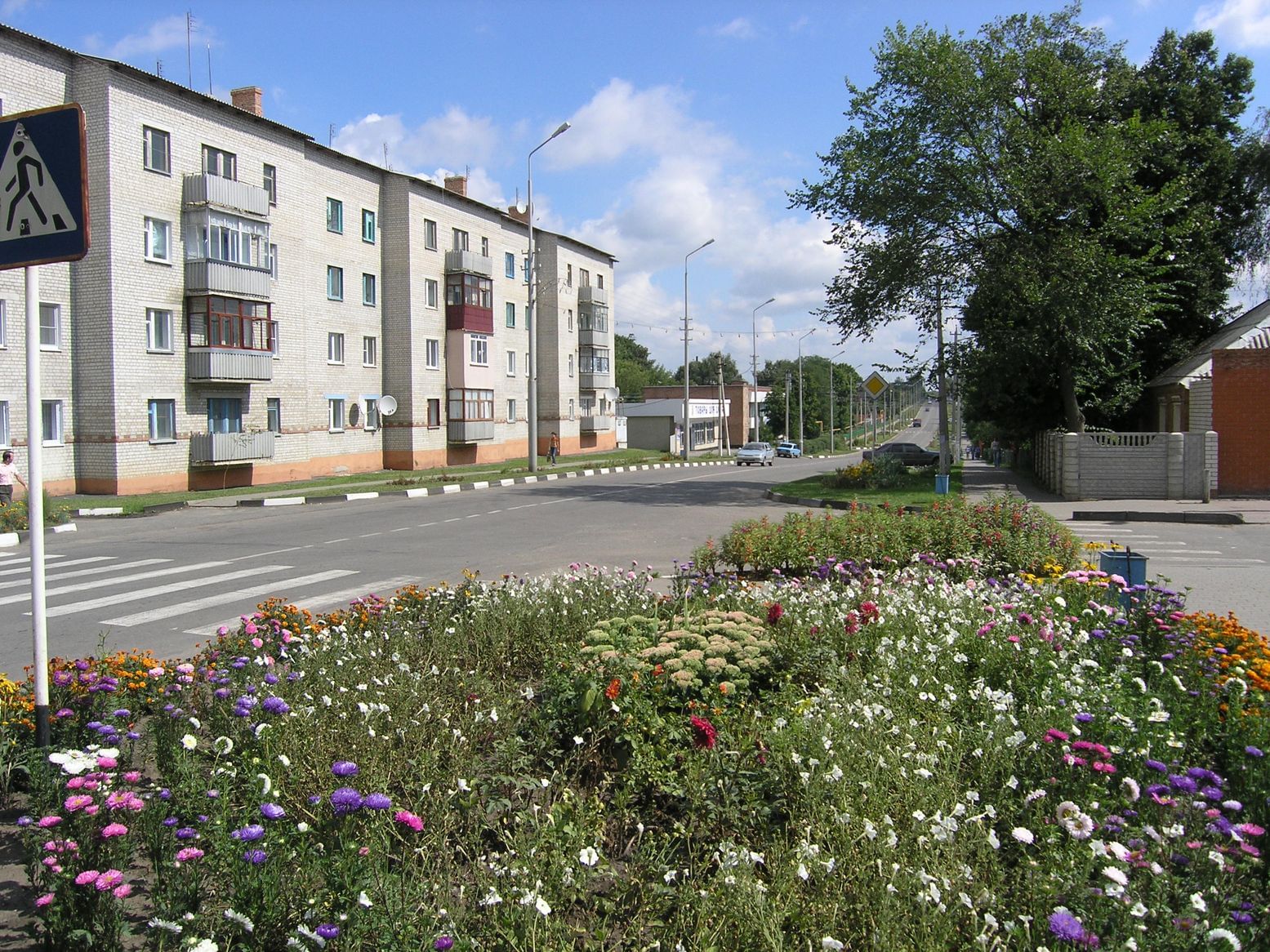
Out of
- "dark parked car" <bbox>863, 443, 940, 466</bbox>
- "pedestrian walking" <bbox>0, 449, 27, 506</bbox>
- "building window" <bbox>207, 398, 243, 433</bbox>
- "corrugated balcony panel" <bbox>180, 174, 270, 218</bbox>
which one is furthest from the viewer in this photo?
"dark parked car" <bbox>863, 443, 940, 466</bbox>

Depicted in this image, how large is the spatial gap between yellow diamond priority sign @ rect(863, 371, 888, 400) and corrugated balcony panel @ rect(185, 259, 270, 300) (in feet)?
65.2

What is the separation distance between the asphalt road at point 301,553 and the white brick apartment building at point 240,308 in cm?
601

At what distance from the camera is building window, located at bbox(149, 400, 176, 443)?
95.1 feet

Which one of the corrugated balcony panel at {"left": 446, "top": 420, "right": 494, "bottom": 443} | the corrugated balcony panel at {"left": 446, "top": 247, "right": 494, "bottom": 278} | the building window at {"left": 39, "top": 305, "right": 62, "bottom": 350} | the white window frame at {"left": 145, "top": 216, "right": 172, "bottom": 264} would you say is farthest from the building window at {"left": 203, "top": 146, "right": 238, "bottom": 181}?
the corrugated balcony panel at {"left": 446, "top": 420, "right": 494, "bottom": 443}

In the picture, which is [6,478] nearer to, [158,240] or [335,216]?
[158,240]

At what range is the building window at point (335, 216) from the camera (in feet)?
127

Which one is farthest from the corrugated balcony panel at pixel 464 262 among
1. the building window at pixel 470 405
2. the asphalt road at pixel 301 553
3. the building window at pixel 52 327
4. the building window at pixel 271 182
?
the asphalt road at pixel 301 553

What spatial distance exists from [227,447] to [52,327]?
589 centimetres

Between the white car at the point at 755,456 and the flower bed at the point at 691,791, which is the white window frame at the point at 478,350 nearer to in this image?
the white car at the point at 755,456

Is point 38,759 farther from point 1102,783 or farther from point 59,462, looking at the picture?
point 59,462

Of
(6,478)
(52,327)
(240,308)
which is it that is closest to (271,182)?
(240,308)

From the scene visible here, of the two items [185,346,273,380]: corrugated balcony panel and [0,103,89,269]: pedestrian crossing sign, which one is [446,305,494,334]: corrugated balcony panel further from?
[0,103,89,269]: pedestrian crossing sign

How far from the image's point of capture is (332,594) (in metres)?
11.2

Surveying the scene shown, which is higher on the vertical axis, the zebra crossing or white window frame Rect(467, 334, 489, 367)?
white window frame Rect(467, 334, 489, 367)
